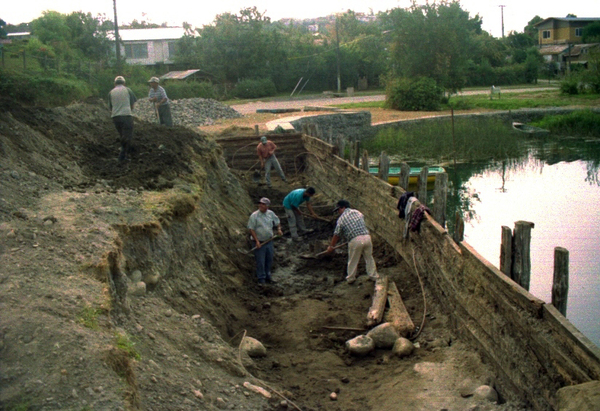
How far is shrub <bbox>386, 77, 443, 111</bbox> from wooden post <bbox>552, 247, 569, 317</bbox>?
32461 mm

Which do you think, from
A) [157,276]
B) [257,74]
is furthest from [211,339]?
[257,74]

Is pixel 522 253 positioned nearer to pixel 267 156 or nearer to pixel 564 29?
pixel 267 156

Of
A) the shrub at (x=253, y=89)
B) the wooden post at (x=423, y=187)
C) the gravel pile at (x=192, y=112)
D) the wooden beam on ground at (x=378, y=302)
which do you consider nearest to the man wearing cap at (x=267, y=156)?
the wooden post at (x=423, y=187)

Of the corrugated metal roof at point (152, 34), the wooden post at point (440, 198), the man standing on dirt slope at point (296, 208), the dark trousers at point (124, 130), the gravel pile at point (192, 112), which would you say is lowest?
the man standing on dirt slope at point (296, 208)

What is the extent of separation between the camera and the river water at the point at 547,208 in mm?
12648

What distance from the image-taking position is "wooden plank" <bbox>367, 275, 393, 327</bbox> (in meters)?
9.49

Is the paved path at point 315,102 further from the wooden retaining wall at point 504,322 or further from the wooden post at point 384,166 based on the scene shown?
the wooden retaining wall at point 504,322

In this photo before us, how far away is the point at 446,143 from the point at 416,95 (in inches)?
434

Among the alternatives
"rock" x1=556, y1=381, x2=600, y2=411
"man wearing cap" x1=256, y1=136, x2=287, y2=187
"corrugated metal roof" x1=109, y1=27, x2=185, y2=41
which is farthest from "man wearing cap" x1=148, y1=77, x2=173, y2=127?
"corrugated metal roof" x1=109, y1=27, x2=185, y2=41

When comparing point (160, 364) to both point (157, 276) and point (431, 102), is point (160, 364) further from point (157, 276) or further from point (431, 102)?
point (431, 102)

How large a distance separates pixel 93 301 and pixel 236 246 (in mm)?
7093

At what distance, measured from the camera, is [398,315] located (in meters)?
9.45

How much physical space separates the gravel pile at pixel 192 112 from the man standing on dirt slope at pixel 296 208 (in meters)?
14.6

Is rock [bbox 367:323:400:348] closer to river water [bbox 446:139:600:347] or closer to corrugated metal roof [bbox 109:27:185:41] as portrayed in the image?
river water [bbox 446:139:600:347]
